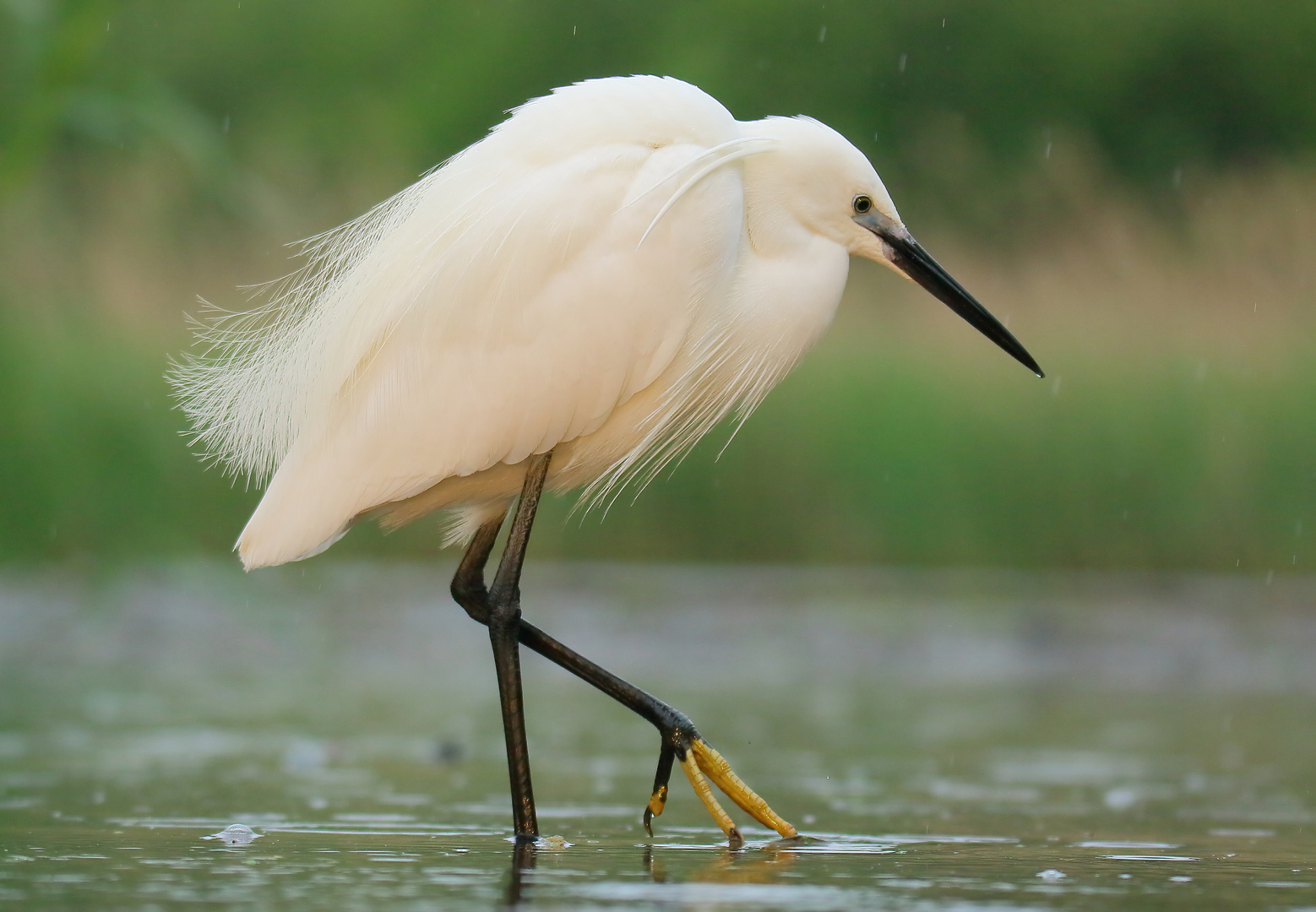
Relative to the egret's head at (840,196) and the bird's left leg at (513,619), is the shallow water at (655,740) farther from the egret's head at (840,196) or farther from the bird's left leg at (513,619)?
the egret's head at (840,196)

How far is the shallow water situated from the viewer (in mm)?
3240

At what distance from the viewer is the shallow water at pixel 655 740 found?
3240 millimetres

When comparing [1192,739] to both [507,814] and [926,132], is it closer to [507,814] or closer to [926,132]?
[507,814]

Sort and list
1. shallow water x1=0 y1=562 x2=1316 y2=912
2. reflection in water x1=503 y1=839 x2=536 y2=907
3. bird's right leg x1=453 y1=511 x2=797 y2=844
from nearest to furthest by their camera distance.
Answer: reflection in water x1=503 y1=839 x2=536 y2=907 → shallow water x1=0 y1=562 x2=1316 y2=912 → bird's right leg x1=453 y1=511 x2=797 y2=844

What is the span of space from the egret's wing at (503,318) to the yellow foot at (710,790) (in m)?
0.75

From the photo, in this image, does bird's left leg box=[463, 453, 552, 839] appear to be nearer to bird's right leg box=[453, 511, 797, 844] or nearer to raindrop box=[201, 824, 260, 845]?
bird's right leg box=[453, 511, 797, 844]

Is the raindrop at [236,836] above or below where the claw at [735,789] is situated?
below

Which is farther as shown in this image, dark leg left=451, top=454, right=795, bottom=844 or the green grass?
the green grass

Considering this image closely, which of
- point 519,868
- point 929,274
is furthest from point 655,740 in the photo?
point 519,868

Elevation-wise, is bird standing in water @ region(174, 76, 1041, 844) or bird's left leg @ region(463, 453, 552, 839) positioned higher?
bird standing in water @ region(174, 76, 1041, 844)

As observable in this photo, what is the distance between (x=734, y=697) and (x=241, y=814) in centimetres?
314

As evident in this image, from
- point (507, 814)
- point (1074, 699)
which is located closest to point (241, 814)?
point (507, 814)

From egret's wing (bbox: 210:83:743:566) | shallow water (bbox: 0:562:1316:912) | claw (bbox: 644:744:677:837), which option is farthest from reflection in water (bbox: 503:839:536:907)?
egret's wing (bbox: 210:83:743:566)

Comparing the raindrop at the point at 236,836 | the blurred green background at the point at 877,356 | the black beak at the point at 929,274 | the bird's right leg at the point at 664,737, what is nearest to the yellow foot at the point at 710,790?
the bird's right leg at the point at 664,737
